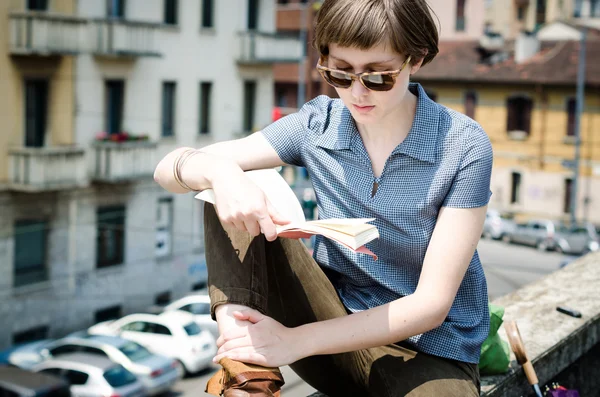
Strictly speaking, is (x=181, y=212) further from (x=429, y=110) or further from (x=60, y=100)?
(x=429, y=110)

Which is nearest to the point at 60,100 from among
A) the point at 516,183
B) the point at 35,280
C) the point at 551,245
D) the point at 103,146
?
the point at 103,146

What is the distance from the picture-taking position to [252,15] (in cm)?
1892

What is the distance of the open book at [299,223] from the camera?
4.61 feet

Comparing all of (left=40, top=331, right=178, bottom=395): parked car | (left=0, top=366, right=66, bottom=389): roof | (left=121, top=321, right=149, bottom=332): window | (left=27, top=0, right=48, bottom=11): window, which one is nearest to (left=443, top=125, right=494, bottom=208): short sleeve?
(left=0, top=366, right=66, bottom=389): roof

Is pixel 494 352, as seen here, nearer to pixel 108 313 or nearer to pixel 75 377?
pixel 75 377

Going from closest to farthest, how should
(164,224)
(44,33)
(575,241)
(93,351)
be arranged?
(93,351) → (44,33) → (164,224) → (575,241)

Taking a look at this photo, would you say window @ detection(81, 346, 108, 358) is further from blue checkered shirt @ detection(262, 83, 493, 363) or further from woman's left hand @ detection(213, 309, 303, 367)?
woman's left hand @ detection(213, 309, 303, 367)

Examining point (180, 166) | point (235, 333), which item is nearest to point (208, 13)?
point (180, 166)

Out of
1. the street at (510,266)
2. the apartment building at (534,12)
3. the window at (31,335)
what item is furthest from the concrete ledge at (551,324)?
the apartment building at (534,12)

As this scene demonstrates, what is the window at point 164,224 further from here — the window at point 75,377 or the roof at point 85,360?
the window at point 75,377

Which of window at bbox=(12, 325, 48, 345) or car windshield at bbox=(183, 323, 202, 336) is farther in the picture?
window at bbox=(12, 325, 48, 345)

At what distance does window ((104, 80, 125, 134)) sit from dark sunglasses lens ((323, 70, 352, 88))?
46.3ft

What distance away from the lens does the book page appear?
Answer: 62.2 inches

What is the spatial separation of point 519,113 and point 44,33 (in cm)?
1240
